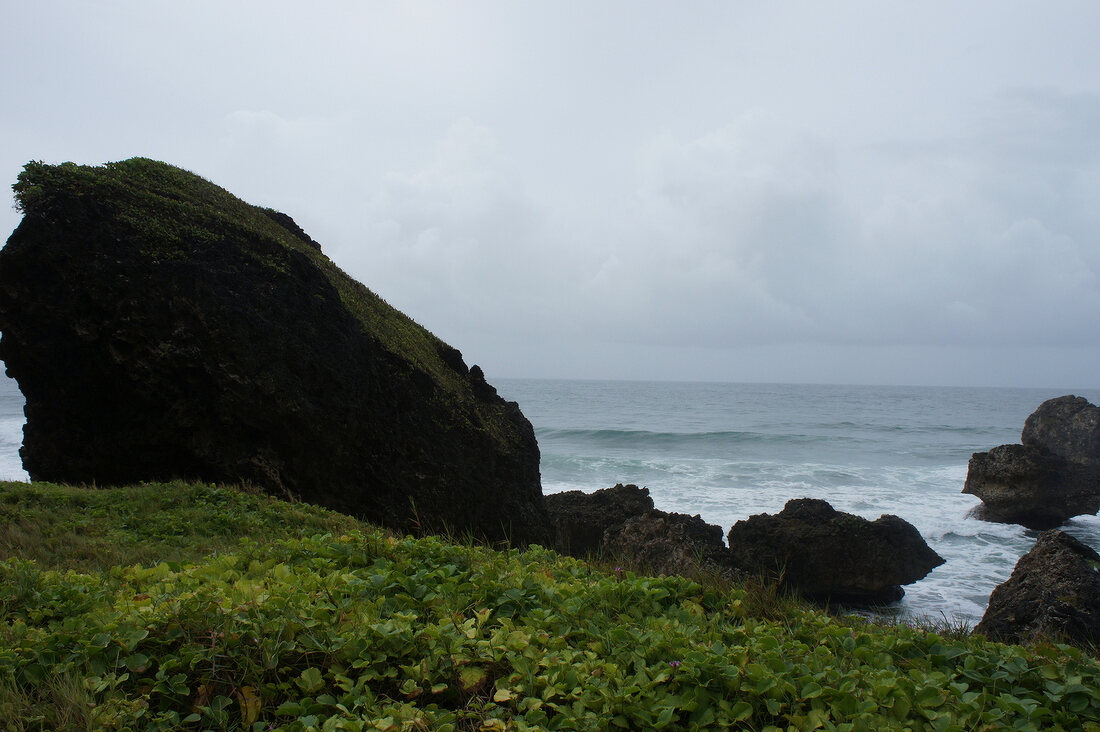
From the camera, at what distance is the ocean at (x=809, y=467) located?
17188 millimetres

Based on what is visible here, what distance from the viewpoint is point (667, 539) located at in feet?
42.0

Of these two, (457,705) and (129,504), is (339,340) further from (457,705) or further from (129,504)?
(457,705)

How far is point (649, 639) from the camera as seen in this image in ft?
11.2

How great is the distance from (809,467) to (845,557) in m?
18.6

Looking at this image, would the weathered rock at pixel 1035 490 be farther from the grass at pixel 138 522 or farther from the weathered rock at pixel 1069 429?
the grass at pixel 138 522

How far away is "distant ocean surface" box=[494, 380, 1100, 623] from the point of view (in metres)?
17.1

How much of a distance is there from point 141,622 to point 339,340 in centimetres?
628

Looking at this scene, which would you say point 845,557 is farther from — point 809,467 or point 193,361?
point 809,467

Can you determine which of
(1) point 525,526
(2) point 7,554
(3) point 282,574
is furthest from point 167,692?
(1) point 525,526

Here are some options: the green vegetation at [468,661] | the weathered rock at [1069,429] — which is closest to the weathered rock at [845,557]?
the green vegetation at [468,661]


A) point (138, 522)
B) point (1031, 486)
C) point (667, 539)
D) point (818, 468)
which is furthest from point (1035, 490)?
point (138, 522)

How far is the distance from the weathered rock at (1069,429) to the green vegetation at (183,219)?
28942 mm

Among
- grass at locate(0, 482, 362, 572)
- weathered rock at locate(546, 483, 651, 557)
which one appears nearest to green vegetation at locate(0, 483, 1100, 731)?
grass at locate(0, 482, 362, 572)

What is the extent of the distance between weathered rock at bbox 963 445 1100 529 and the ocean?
2.17ft
